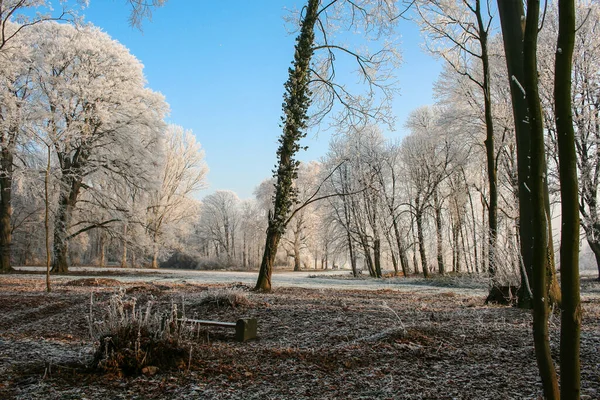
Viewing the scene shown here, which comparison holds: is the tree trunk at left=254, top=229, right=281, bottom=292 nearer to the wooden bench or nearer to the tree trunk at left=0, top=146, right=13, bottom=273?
the wooden bench

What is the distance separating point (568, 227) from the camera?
1.67 meters

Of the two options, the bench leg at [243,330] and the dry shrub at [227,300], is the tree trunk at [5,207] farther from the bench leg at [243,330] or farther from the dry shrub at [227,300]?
the bench leg at [243,330]

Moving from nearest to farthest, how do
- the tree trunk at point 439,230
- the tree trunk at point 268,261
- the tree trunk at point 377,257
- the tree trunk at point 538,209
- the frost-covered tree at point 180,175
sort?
the tree trunk at point 538,209
the tree trunk at point 268,261
the tree trunk at point 439,230
the tree trunk at point 377,257
the frost-covered tree at point 180,175

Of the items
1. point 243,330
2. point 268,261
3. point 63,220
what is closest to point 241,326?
point 243,330

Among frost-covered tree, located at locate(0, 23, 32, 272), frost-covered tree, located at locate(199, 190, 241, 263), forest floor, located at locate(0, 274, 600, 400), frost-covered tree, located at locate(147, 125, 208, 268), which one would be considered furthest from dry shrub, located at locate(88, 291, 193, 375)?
frost-covered tree, located at locate(199, 190, 241, 263)

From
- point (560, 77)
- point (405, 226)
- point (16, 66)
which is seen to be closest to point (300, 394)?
point (560, 77)

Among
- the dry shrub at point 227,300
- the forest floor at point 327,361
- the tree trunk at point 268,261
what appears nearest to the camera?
the forest floor at point 327,361

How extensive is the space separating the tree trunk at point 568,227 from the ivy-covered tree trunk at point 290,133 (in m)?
7.99

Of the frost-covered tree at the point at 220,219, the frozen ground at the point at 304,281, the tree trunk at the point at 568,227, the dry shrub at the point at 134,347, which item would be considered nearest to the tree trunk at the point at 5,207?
the frozen ground at the point at 304,281

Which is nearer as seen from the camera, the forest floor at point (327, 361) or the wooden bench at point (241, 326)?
the forest floor at point (327, 361)

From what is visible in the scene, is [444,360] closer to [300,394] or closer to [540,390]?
[540,390]

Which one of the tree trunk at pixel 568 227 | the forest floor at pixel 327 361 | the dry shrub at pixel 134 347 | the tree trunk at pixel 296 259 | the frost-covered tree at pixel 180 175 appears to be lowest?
the tree trunk at pixel 296 259

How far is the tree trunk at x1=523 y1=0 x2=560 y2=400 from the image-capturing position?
1.80 meters

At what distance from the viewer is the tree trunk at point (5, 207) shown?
57.9 ft
